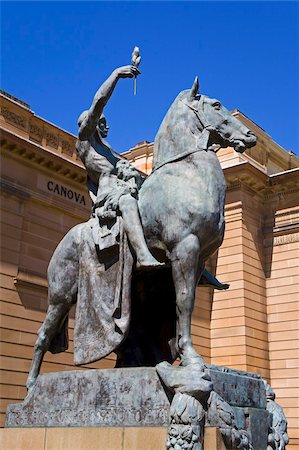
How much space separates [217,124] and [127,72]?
1049mm

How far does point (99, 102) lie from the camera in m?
6.00

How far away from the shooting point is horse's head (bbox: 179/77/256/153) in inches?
215

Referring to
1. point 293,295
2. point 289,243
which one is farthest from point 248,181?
point 293,295

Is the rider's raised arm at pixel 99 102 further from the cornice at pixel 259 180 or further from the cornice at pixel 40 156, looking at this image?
the cornice at pixel 259 180

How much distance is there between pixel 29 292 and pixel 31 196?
111 inches

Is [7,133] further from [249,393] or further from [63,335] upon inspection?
[249,393]

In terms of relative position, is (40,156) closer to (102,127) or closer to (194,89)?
(102,127)

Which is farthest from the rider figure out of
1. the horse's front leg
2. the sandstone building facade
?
the sandstone building facade

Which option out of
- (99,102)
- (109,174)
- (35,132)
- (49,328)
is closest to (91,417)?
(49,328)

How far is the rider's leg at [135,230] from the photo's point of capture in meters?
5.05

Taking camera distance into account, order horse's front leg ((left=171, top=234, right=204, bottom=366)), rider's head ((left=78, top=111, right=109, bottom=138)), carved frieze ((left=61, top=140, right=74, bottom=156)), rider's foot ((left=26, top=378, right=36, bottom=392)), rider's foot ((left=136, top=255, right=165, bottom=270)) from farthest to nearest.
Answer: carved frieze ((left=61, top=140, right=74, bottom=156)), rider's head ((left=78, top=111, right=109, bottom=138)), rider's foot ((left=26, top=378, right=36, bottom=392)), rider's foot ((left=136, top=255, right=165, bottom=270)), horse's front leg ((left=171, top=234, right=204, bottom=366))

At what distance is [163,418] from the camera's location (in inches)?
176

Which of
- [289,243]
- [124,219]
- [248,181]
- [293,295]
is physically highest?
[248,181]

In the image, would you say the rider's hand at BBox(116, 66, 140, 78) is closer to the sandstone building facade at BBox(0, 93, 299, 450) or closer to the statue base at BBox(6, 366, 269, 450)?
the statue base at BBox(6, 366, 269, 450)
